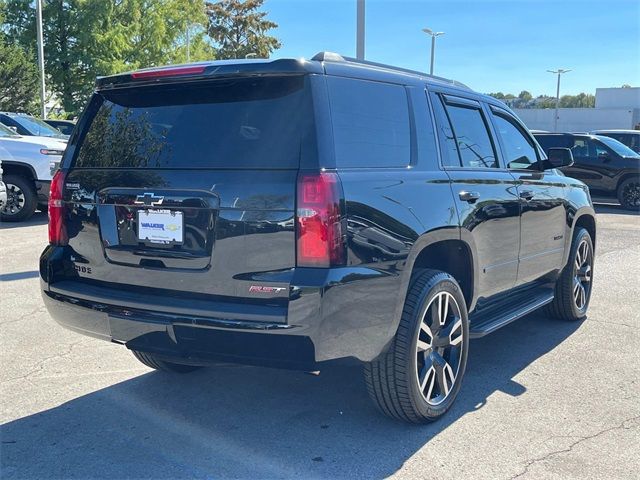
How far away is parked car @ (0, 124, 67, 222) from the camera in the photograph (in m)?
10.8

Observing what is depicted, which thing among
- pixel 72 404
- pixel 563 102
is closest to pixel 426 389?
pixel 72 404

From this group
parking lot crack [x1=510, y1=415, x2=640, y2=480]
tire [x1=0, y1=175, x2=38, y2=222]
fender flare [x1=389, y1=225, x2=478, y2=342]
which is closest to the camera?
parking lot crack [x1=510, y1=415, x2=640, y2=480]

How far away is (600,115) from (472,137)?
210 ft

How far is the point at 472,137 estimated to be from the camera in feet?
14.8

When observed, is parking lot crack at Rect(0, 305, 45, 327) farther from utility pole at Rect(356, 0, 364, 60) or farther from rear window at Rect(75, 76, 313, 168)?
utility pole at Rect(356, 0, 364, 60)

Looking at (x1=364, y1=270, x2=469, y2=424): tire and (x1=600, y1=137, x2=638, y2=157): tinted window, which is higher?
(x1=600, y1=137, x2=638, y2=157): tinted window

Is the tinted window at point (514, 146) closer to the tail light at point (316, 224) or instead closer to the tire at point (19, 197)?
the tail light at point (316, 224)

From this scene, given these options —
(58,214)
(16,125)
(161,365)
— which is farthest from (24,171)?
(58,214)

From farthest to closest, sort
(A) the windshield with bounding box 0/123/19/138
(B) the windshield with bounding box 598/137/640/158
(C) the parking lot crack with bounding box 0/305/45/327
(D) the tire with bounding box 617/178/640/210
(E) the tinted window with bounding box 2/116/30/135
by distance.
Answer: (B) the windshield with bounding box 598/137/640/158 < (D) the tire with bounding box 617/178/640/210 < (E) the tinted window with bounding box 2/116/30/135 < (A) the windshield with bounding box 0/123/19/138 < (C) the parking lot crack with bounding box 0/305/45/327

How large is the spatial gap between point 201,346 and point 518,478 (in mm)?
1634

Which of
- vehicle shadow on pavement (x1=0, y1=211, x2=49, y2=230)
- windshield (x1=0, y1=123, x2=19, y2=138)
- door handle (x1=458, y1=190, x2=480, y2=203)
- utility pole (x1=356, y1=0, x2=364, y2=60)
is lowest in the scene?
vehicle shadow on pavement (x1=0, y1=211, x2=49, y2=230)

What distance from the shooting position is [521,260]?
15.7 ft

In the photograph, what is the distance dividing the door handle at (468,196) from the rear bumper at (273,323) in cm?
92

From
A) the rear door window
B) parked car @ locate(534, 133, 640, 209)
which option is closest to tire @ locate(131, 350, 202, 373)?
the rear door window
